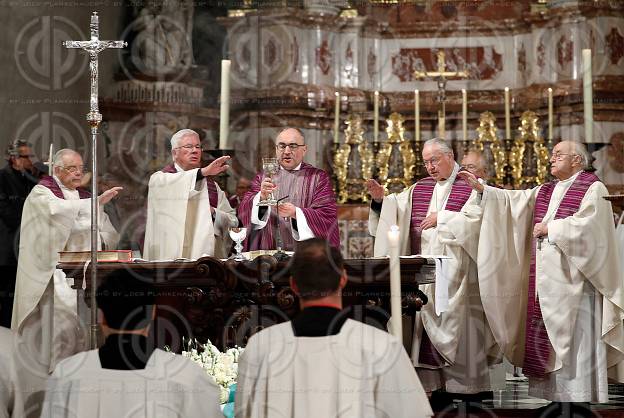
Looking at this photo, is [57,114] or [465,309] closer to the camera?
[465,309]

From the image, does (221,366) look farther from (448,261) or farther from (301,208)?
(448,261)

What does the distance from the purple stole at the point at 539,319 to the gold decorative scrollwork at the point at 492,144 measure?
2403 mm

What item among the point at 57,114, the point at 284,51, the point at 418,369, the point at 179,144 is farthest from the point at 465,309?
the point at 57,114

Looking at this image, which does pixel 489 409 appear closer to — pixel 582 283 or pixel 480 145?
pixel 582 283

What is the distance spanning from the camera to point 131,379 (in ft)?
12.4

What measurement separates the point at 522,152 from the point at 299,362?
6.71 meters

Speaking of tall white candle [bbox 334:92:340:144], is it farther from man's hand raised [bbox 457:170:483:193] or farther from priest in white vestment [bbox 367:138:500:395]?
man's hand raised [bbox 457:170:483:193]

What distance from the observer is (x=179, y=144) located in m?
8.06

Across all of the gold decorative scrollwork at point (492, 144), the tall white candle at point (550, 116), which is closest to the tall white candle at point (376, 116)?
the gold decorative scrollwork at point (492, 144)

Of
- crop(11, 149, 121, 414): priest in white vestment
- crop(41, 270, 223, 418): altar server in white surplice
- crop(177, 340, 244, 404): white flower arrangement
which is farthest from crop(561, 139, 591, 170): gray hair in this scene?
crop(41, 270, 223, 418): altar server in white surplice

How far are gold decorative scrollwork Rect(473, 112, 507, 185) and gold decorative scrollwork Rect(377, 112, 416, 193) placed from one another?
2.05 feet

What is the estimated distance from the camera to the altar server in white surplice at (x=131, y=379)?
377 cm

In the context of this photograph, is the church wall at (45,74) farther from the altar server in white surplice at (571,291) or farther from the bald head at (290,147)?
the altar server in white surplice at (571,291)

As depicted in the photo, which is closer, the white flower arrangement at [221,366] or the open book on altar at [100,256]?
the white flower arrangement at [221,366]
